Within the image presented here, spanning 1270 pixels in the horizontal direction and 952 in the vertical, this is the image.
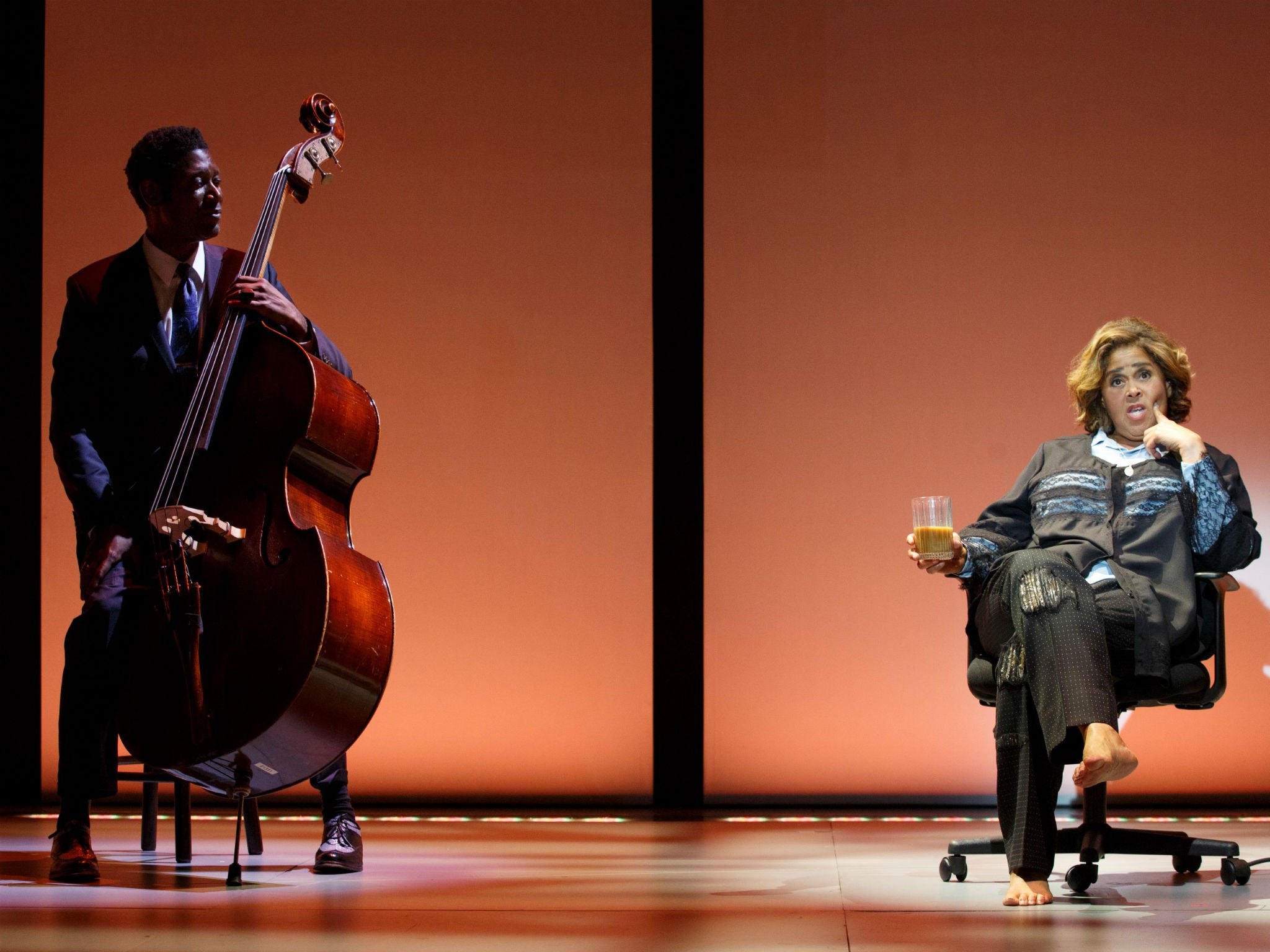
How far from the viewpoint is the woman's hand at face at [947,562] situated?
2506 millimetres

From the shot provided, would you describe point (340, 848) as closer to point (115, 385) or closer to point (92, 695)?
point (92, 695)

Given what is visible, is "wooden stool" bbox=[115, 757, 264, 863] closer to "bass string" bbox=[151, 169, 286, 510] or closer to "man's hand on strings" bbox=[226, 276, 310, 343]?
"bass string" bbox=[151, 169, 286, 510]

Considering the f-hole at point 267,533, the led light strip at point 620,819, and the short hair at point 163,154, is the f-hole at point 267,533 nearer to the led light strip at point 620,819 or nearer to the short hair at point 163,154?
the short hair at point 163,154

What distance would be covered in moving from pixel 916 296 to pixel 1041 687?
1.94m

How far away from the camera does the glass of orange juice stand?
2.47 metres

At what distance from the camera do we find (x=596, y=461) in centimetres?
405

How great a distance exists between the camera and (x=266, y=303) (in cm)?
245

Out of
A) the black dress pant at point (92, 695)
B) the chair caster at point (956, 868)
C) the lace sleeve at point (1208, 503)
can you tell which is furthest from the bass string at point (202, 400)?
the lace sleeve at point (1208, 503)

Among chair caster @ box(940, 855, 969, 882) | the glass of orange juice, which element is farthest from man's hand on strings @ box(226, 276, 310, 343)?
chair caster @ box(940, 855, 969, 882)

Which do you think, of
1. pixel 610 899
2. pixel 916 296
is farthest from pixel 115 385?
pixel 916 296

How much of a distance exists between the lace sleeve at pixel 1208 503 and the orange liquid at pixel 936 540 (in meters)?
0.51

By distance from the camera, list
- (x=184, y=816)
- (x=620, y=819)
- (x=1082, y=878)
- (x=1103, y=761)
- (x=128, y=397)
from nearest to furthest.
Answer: (x=1103, y=761) → (x=1082, y=878) → (x=128, y=397) → (x=184, y=816) → (x=620, y=819)

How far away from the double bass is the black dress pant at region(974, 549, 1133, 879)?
3.47 ft

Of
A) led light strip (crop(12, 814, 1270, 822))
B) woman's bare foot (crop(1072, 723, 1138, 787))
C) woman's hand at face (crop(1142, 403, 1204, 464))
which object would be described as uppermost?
woman's hand at face (crop(1142, 403, 1204, 464))
